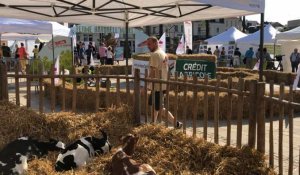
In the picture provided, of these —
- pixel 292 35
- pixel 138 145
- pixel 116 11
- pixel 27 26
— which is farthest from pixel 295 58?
pixel 138 145

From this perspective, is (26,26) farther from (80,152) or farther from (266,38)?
(266,38)

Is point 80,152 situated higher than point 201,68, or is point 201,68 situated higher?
point 201,68

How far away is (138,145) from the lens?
5902mm

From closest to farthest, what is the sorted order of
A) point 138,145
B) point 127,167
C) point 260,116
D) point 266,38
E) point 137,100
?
point 127,167 < point 260,116 < point 138,145 < point 137,100 < point 266,38

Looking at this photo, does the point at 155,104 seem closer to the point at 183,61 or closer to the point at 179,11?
the point at 179,11

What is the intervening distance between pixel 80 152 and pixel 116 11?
15.1ft

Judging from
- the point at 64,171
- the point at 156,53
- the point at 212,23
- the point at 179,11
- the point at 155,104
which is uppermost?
the point at 212,23

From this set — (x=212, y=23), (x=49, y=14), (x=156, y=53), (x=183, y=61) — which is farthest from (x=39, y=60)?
(x=212, y=23)

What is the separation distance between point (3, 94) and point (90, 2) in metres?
2.50

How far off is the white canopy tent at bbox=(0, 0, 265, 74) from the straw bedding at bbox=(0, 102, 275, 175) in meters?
2.32

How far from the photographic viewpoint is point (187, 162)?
17.6 ft

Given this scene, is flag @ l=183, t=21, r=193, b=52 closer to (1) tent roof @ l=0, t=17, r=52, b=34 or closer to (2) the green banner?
(2) the green banner

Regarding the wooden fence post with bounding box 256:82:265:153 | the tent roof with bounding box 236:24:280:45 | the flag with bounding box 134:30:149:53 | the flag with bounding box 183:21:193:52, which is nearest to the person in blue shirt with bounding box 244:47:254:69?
the tent roof with bounding box 236:24:280:45

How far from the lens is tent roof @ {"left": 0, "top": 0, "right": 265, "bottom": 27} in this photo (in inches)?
324
